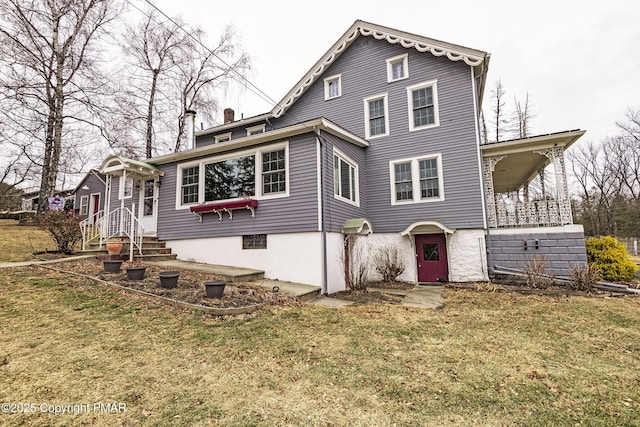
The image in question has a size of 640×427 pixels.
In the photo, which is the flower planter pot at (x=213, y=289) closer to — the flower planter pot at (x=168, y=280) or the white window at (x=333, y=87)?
the flower planter pot at (x=168, y=280)

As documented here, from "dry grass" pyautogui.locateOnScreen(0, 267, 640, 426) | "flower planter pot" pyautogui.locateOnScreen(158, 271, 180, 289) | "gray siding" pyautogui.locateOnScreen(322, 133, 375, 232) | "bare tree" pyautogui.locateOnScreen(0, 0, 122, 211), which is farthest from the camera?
"bare tree" pyautogui.locateOnScreen(0, 0, 122, 211)

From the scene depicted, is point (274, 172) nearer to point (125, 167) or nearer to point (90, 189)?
point (125, 167)

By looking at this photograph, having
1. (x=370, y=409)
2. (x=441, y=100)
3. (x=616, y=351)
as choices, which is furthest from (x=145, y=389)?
(x=441, y=100)

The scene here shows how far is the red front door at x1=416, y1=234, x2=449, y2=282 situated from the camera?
10.7 meters

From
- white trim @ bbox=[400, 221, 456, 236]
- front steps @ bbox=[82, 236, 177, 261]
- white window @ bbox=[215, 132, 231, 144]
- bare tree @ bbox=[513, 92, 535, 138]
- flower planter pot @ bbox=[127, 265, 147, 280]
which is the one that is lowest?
flower planter pot @ bbox=[127, 265, 147, 280]

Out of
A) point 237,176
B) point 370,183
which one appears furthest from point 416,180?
point 237,176

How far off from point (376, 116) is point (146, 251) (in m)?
10.1

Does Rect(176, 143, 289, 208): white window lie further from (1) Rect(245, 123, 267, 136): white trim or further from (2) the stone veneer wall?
(2) the stone veneer wall

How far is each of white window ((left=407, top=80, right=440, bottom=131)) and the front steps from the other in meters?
10.3

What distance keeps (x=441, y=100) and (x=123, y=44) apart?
18677 mm

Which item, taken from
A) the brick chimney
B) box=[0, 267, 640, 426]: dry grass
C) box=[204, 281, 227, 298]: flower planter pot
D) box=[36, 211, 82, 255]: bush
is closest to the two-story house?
box=[36, 211, 82, 255]: bush

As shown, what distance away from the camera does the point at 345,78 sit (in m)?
13.0

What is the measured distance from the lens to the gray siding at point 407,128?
411 inches

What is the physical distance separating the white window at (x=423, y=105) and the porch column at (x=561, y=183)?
3895 mm
